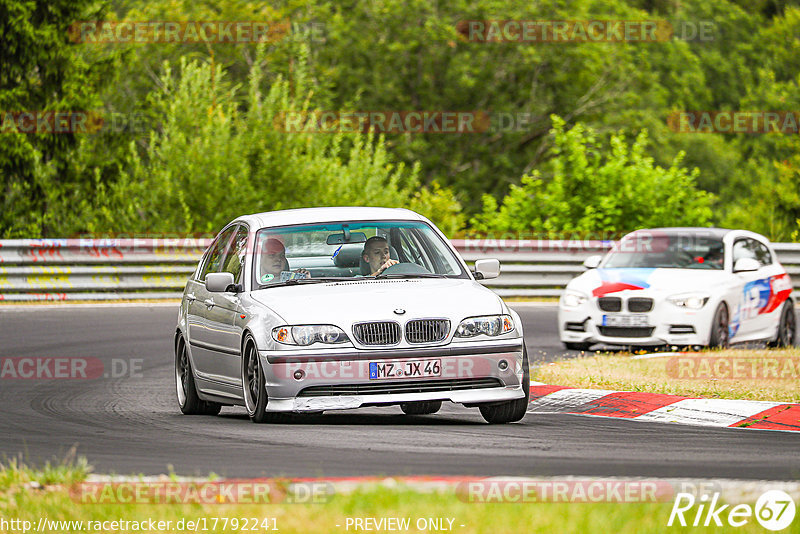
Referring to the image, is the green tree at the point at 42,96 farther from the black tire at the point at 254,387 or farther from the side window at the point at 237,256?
the black tire at the point at 254,387

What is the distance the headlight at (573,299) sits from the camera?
53.7 ft

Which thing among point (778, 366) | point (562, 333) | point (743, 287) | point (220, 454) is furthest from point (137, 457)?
point (743, 287)

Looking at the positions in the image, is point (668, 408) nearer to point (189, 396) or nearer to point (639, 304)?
point (189, 396)

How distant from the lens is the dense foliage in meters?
28.2

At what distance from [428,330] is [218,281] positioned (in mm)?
1765

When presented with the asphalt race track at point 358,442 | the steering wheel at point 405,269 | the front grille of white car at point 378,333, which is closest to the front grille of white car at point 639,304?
the asphalt race track at point 358,442

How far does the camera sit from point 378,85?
168 feet

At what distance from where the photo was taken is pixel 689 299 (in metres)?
15.9

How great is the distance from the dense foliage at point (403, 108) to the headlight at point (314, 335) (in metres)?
17.4

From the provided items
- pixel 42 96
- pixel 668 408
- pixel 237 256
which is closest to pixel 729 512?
pixel 668 408

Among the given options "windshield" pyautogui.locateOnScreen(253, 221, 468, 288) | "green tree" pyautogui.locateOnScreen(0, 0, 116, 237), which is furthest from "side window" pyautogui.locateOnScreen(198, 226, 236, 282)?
"green tree" pyautogui.locateOnScreen(0, 0, 116, 237)

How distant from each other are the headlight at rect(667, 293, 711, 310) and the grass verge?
0.60 meters

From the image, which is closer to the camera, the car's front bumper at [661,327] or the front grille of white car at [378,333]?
the front grille of white car at [378,333]

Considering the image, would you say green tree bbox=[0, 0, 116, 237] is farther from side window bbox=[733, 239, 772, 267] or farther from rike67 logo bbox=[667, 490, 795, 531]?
rike67 logo bbox=[667, 490, 795, 531]
